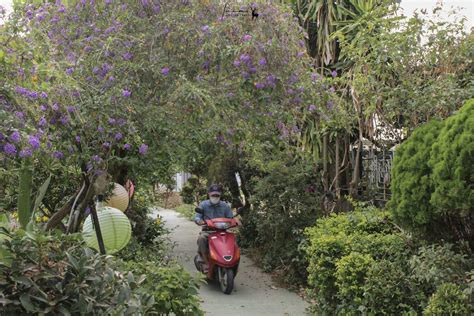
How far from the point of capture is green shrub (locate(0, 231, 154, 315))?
2581 mm

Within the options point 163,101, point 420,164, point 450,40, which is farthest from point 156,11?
point 450,40

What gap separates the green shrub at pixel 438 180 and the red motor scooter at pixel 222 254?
3.17 meters

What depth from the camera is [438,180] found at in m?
4.59

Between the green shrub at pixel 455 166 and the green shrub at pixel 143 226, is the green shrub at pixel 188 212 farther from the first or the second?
the green shrub at pixel 455 166

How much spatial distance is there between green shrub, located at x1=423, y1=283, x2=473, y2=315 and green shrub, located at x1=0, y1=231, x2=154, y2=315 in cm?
250

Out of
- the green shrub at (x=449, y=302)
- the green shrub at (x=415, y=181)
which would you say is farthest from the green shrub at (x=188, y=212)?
the green shrub at (x=449, y=302)

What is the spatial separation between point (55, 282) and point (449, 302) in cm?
298

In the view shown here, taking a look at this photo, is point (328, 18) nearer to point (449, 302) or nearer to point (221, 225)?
point (221, 225)

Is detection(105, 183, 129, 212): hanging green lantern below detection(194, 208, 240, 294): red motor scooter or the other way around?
the other way around

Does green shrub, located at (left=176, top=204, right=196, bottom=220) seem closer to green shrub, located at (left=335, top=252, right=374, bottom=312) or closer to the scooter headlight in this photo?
the scooter headlight

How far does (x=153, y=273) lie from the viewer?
4645 millimetres

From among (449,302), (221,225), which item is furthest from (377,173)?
(449,302)

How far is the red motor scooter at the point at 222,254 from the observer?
7.89 meters

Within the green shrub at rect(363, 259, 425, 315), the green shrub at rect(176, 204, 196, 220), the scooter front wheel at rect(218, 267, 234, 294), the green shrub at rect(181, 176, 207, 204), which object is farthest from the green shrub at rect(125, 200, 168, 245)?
the green shrub at rect(176, 204, 196, 220)
